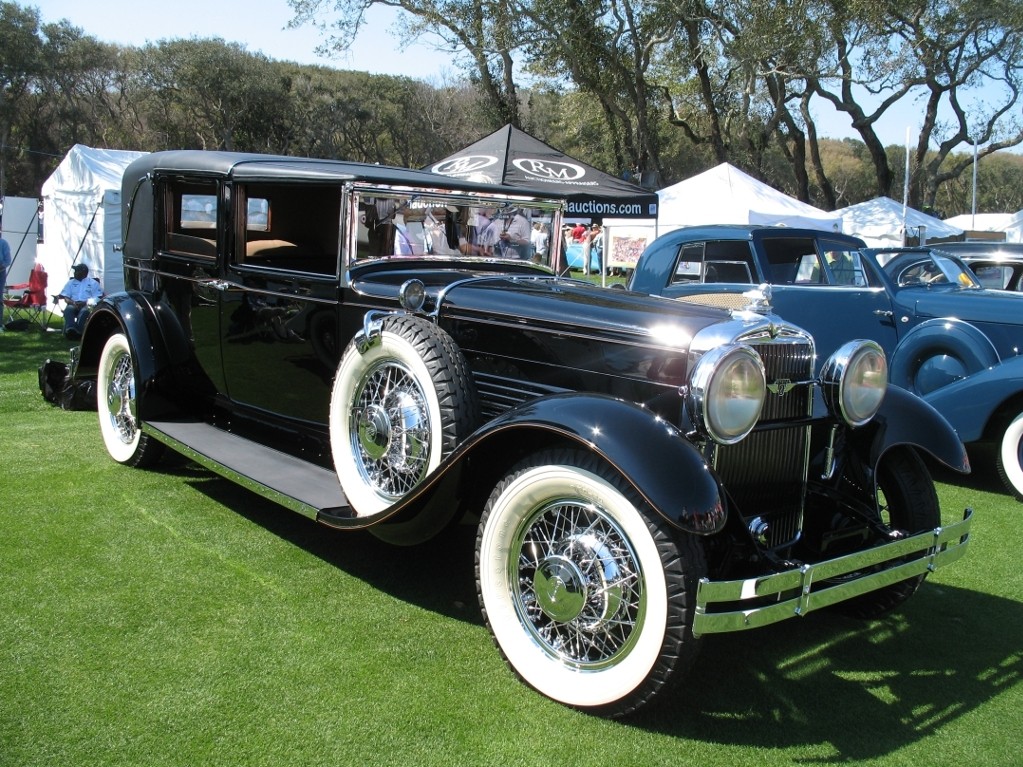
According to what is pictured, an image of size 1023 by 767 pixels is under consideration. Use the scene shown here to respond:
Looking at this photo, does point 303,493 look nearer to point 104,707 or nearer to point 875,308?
point 104,707

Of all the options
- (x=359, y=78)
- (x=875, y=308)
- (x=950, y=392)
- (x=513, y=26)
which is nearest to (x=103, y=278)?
(x=875, y=308)

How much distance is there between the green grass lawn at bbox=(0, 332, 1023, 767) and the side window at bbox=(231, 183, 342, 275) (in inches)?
55.2

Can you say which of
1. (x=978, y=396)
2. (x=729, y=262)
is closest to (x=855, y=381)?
(x=978, y=396)

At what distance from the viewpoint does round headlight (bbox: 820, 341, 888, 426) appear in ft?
10.7

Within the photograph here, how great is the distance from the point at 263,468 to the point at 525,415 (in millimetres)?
1760

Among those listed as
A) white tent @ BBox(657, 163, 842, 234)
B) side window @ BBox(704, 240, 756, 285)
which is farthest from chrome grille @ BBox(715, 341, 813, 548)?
white tent @ BBox(657, 163, 842, 234)

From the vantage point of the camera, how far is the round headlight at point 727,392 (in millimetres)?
2805

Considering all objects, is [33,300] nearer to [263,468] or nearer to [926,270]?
[263,468]

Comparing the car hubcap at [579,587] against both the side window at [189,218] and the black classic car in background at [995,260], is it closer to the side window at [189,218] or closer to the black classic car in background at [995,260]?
the side window at [189,218]

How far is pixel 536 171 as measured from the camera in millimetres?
11062

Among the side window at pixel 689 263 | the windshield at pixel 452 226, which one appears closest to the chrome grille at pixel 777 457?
the windshield at pixel 452 226

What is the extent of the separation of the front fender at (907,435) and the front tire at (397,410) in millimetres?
1585

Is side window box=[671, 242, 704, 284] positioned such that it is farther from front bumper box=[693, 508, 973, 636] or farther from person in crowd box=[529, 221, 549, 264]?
front bumper box=[693, 508, 973, 636]

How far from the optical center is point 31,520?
4.48 meters
